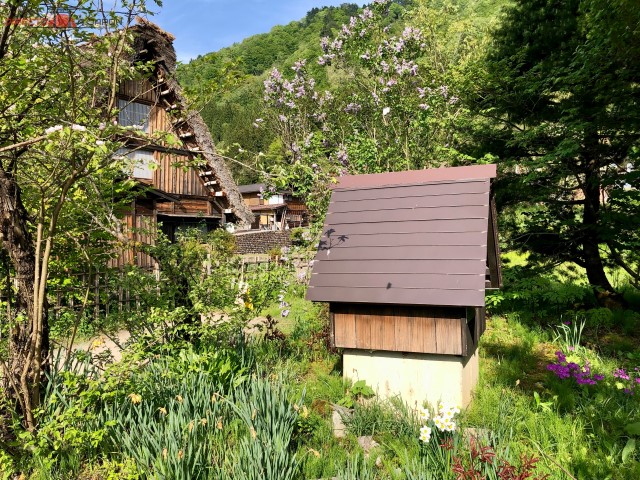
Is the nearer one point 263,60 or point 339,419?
point 339,419

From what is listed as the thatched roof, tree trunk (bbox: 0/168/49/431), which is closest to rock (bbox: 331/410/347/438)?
tree trunk (bbox: 0/168/49/431)

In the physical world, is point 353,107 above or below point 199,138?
below

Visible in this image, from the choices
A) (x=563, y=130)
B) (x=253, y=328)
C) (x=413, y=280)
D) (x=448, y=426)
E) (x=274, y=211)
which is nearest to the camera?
(x=448, y=426)

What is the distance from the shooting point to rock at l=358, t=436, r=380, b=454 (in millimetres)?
3318

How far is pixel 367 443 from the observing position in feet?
11.1

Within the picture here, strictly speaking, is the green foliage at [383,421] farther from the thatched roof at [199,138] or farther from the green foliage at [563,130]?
the thatched roof at [199,138]

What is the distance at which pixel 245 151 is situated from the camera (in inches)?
129

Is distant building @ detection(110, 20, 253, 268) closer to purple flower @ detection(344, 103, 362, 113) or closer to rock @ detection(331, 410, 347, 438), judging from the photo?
purple flower @ detection(344, 103, 362, 113)

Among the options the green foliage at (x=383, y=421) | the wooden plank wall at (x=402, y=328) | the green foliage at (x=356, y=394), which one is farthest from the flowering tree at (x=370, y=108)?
the green foliage at (x=383, y=421)

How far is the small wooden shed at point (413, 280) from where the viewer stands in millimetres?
3848

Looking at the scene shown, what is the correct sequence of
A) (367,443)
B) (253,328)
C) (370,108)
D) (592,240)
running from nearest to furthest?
(367,443) → (253,328) → (592,240) → (370,108)

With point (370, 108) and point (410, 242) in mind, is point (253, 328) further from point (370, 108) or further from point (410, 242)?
point (370, 108)

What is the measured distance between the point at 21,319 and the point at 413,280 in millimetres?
3101

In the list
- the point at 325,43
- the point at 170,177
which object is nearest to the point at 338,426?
the point at 325,43
